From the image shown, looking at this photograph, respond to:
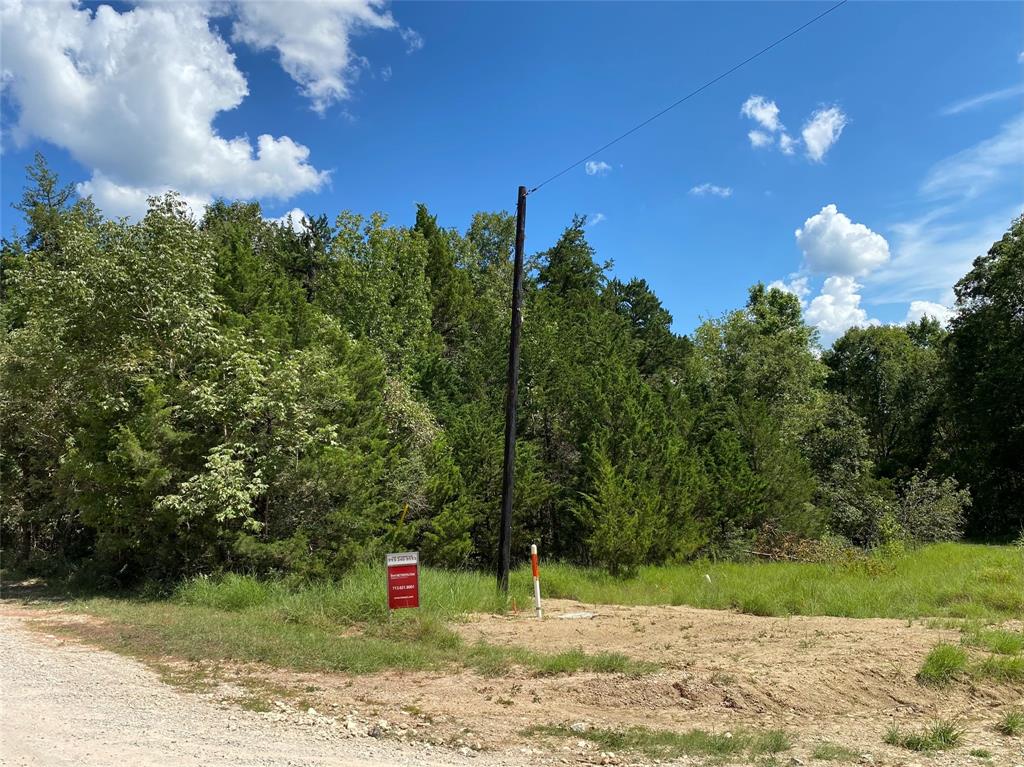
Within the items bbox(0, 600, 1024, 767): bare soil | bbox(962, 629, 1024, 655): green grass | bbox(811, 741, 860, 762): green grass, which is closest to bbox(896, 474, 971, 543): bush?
bbox(962, 629, 1024, 655): green grass

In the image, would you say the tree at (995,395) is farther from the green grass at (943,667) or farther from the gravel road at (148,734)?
the gravel road at (148,734)

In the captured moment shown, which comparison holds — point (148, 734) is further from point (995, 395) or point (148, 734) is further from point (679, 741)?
point (995, 395)

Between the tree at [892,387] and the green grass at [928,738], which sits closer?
the green grass at [928,738]

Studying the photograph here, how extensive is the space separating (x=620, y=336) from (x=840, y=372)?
3767 centimetres

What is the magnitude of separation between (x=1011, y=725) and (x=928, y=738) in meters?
1.07

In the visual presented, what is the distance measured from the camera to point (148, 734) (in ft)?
17.9

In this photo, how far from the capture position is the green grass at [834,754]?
5430 mm

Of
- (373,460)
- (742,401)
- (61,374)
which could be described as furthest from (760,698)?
(742,401)

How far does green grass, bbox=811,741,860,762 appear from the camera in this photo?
17.8ft

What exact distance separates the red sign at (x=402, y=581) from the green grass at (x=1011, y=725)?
720 cm

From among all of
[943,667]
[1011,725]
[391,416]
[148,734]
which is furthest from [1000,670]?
[391,416]

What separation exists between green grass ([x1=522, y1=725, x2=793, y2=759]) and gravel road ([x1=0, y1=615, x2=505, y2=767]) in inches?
40.8

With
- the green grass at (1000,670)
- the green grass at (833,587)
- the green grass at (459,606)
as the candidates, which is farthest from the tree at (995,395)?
the green grass at (1000,670)

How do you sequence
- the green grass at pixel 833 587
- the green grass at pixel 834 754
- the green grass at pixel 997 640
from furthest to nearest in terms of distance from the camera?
the green grass at pixel 833 587
the green grass at pixel 997 640
the green grass at pixel 834 754
